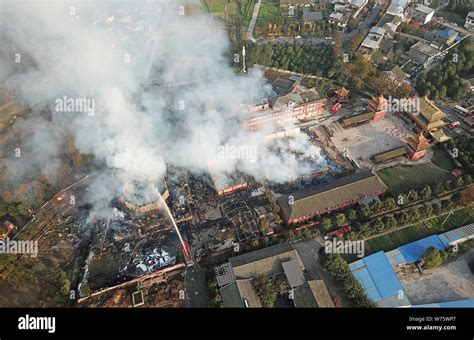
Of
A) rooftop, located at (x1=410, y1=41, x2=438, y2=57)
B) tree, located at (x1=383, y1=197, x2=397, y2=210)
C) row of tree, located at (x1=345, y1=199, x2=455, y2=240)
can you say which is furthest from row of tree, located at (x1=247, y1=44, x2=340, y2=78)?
row of tree, located at (x1=345, y1=199, x2=455, y2=240)

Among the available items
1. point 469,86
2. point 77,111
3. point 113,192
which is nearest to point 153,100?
point 77,111

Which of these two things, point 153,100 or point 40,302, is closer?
point 40,302

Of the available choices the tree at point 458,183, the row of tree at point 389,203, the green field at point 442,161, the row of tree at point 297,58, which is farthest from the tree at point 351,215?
the row of tree at point 297,58

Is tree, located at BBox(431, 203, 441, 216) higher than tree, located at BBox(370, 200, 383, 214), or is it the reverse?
tree, located at BBox(370, 200, 383, 214)

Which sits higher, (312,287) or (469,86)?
(469,86)

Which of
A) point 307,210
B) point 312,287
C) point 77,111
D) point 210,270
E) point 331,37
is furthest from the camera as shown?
point 331,37

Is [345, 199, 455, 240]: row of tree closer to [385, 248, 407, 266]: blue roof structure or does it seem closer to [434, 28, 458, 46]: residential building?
[385, 248, 407, 266]: blue roof structure

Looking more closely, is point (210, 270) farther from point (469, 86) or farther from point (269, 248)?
point (469, 86)
